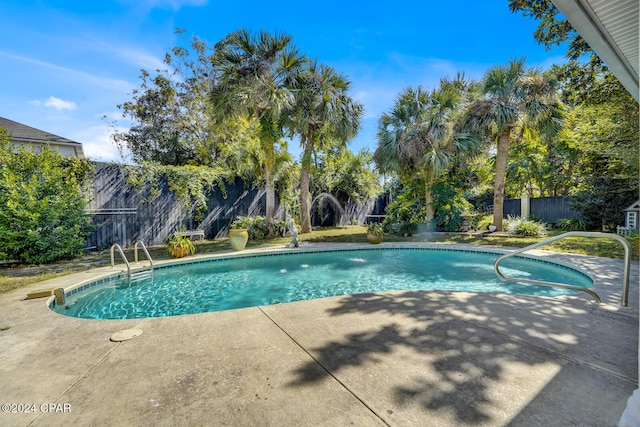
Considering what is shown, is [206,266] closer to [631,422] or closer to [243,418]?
[243,418]

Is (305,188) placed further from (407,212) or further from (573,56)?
(573,56)

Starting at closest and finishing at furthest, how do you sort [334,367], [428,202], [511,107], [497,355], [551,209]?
[334,367], [497,355], [511,107], [428,202], [551,209]

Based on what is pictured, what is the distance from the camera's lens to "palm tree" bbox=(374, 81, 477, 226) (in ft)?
34.3

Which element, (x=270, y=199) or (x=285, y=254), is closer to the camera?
(x=285, y=254)

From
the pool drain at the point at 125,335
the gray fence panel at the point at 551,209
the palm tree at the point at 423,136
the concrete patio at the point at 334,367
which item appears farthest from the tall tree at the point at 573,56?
the pool drain at the point at 125,335

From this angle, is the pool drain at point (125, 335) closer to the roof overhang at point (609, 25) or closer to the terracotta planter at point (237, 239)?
the roof overhang at point (609, 25)

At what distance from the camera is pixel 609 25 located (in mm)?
2506

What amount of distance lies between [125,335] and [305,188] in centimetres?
954

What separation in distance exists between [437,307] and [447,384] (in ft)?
4.85

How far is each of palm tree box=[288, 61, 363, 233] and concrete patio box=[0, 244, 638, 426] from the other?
29.4ft

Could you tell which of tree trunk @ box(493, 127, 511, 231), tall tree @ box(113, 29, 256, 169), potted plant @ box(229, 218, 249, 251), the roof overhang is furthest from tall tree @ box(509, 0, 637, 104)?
tall tree @ box(113, 29, 256, 169)

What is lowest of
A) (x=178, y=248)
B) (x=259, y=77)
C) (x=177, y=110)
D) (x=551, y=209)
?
(x=178, y=248)

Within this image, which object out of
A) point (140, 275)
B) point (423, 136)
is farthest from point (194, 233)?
point (423, 136)

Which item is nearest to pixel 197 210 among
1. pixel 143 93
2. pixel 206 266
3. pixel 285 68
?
pixel 206 266
